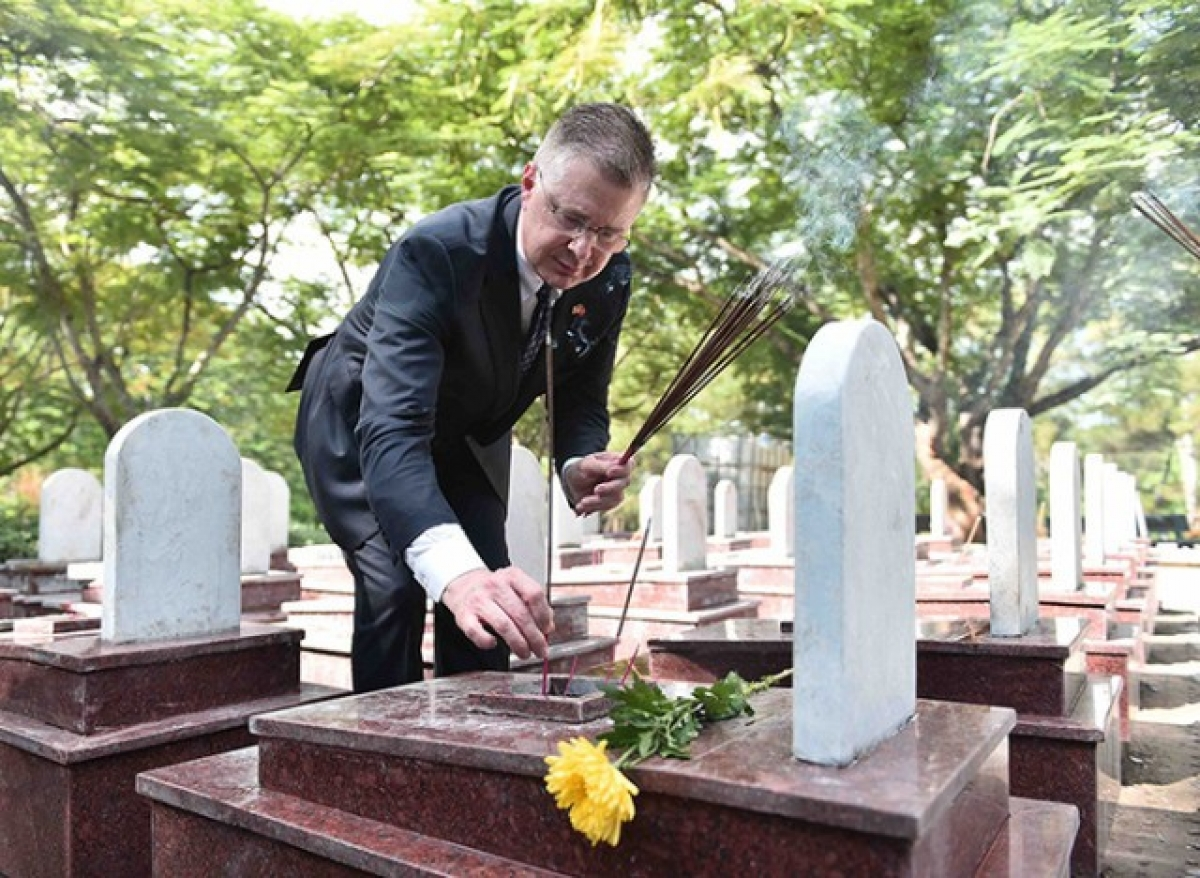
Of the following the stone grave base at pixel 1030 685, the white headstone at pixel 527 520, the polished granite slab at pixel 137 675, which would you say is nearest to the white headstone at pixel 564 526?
the white headstone at pixel 527 520

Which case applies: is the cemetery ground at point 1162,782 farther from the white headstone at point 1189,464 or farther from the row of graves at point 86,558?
the white headstone at point 1189,464

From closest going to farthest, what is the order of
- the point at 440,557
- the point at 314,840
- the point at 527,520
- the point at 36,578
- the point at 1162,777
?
the point at 314,840, the point at 440,557, the point at 1162,777, the point at 527,520, the point at 36,578

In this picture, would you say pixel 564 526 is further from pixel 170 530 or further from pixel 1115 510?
pixel 170 530

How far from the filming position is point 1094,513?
24.8 ft

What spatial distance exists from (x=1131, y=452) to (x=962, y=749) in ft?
110

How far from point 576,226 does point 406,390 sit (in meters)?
0.50

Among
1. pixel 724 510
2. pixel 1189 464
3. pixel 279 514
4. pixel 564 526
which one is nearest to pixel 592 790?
pixel 564 526

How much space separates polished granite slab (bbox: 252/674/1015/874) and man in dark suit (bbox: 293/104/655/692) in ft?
0.68

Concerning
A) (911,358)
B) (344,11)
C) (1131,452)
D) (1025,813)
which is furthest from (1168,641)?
(1131,452)

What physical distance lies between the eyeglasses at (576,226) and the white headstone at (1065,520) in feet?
11.1

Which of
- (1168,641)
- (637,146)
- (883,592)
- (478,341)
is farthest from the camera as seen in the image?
(1168,641)

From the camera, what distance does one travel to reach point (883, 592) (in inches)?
63.6

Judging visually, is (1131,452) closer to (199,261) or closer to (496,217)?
(199,261)

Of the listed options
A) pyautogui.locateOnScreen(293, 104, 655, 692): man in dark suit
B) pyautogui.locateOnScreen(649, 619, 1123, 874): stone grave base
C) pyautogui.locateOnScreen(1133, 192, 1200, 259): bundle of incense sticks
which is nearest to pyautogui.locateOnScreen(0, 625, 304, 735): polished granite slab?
pyautogui.locateOnScreen(293, 104, 655, 692): man in dark suit
